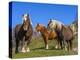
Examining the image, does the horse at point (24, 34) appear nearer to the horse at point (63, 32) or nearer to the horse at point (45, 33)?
the horse at point (45, 33)

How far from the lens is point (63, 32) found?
5.47ft

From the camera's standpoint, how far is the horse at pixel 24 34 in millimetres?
1521

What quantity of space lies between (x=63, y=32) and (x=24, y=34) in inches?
12.8

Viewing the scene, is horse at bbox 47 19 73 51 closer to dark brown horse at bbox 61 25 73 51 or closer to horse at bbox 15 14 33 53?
dark brown horse at bbox 61 25 73 51

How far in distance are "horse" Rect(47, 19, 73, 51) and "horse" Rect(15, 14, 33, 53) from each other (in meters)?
0.16

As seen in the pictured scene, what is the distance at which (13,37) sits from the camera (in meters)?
1.50

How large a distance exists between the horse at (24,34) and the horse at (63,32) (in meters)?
0.16

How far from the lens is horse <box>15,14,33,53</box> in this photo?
1521 millimetres

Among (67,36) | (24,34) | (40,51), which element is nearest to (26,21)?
(24,34)

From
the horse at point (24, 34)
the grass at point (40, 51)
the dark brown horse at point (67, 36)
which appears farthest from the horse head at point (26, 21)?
the dark brown horse at point (67, 36)

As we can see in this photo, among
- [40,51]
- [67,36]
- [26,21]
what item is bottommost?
[40,51]

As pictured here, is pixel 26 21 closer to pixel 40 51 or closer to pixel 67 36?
pixel 40 51
